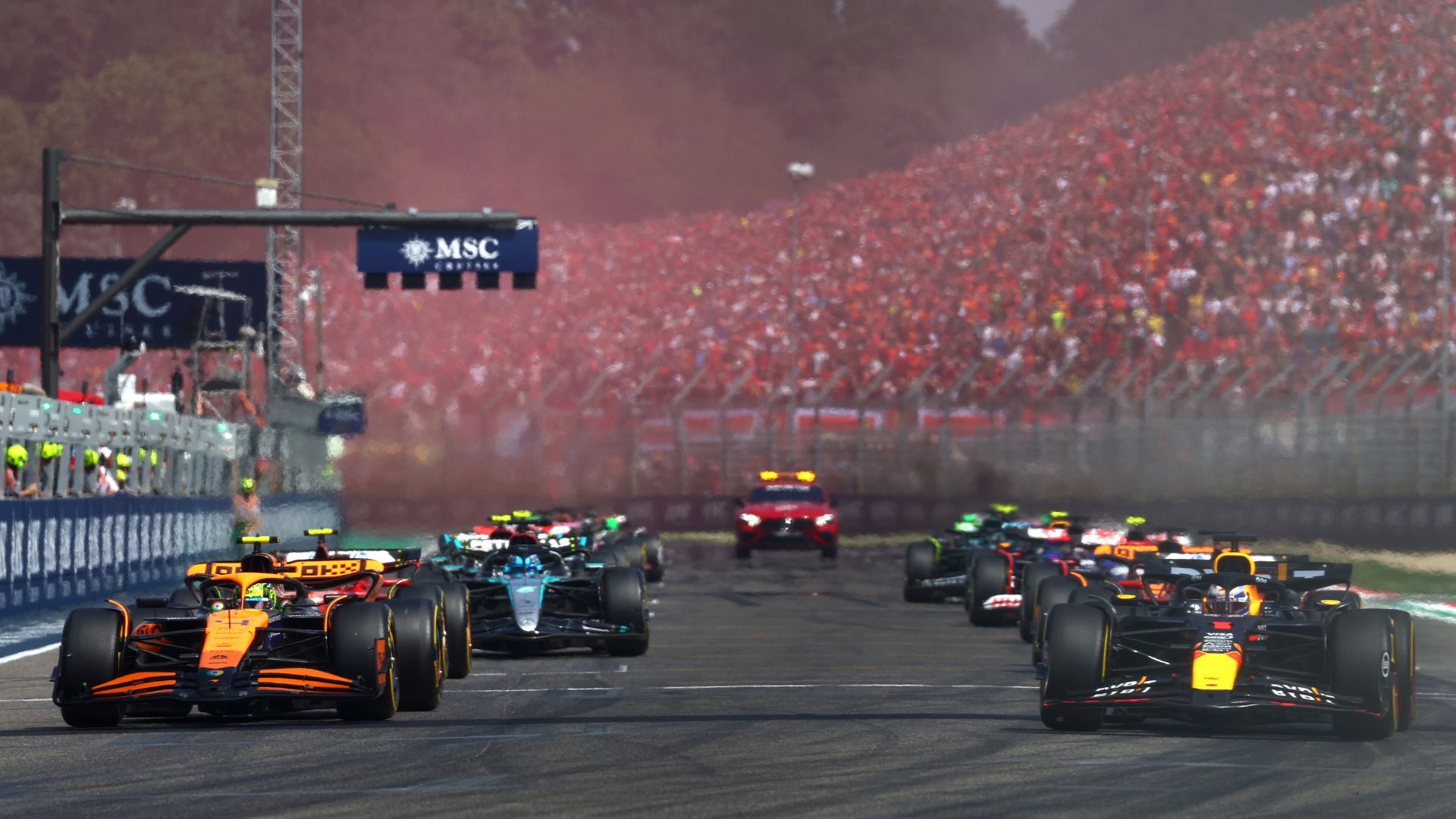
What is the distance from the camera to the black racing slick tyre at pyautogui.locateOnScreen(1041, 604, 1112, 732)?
13969 mm

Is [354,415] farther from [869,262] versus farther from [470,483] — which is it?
[869,262]

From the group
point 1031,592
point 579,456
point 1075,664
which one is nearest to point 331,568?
point 1075,664

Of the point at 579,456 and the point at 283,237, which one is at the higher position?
the point at 283,237

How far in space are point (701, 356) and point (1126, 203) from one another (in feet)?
55.2

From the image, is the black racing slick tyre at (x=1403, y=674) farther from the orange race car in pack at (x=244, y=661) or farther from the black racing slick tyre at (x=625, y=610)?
the black racing slick tyre at (x=625, y=610)

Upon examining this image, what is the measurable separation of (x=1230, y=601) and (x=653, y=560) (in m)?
18.8

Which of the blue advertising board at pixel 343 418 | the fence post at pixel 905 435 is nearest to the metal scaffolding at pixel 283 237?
the blue advertising board at pixel 343 418

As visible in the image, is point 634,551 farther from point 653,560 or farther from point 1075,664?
point 1075,664

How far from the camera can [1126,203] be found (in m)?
87.0

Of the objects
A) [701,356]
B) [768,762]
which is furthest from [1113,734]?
[701,356]

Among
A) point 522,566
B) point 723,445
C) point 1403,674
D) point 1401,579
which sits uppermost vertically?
point 723,445

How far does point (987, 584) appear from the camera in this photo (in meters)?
24.8

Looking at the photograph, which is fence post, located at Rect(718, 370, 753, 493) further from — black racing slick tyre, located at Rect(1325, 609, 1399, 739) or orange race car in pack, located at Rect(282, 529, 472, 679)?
black racing slick tyre, located at Rect(1325, 609, 1399, 739)

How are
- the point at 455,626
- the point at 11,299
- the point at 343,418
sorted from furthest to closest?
the point at 11,299, the point at 343,418, the point at 455,626
